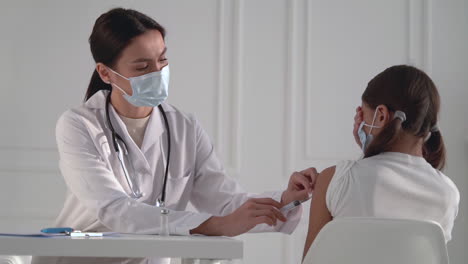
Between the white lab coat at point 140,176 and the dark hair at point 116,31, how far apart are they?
121mm

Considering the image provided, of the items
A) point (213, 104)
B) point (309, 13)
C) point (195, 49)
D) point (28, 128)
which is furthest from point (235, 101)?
point (28, 128)

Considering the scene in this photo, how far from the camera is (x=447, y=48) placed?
3.49m

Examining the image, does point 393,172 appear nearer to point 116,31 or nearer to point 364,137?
point 364,137

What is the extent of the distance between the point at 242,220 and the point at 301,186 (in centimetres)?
32

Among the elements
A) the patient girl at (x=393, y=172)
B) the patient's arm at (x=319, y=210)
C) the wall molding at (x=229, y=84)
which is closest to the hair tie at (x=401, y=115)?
the patient girl at (x=393, y=172)

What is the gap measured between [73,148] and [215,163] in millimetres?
428

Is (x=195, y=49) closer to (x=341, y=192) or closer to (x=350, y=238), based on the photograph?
(x=341, y=192)

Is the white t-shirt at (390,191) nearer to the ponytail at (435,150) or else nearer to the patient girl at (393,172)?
the patient girl at (393,172)

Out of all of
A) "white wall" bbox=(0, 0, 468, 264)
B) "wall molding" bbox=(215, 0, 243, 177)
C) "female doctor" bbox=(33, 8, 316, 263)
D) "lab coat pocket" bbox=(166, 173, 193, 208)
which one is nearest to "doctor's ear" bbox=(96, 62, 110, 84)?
"female doctor" bbox=(33, 8, 316, 263)

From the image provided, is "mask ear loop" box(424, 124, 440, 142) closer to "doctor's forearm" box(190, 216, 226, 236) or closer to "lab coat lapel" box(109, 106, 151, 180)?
"doctor's forearm" box(190, 216, 226, 236)

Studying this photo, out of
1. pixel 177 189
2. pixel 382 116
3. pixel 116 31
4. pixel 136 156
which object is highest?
pixel 116 31

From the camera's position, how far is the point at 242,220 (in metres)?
1.55

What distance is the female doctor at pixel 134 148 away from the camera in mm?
1777

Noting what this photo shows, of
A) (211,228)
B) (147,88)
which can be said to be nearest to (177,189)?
(147,88)
